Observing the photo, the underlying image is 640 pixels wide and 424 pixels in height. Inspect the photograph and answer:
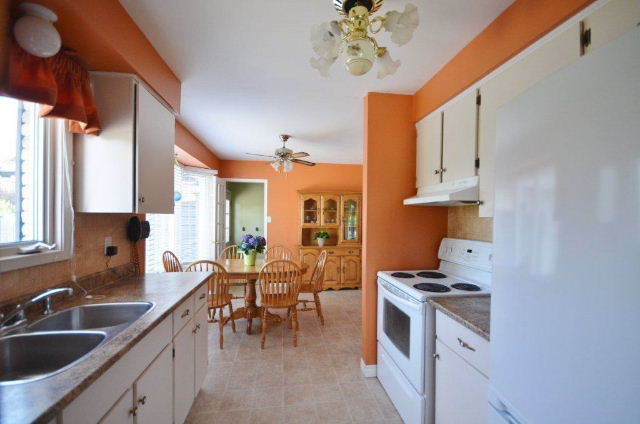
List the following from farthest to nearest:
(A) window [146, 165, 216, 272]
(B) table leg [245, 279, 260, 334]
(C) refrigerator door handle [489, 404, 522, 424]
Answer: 1. (A) window [146, 165, 216, 272]
2. (B) table leg [245, 279, 260, 334]
3. (C) refrigerator door handle [489, 404, 522, 424]

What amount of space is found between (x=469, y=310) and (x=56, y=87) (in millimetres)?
2161

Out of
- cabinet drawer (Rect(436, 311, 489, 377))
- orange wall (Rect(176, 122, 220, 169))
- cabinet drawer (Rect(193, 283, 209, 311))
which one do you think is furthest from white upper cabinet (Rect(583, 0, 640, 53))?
orange wall (Rect(176, 122, 220, 169))

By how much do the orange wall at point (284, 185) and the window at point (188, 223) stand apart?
0.70 metres

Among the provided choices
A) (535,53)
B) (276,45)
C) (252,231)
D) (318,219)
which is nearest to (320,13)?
(276,45)

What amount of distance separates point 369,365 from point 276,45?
8.30ft

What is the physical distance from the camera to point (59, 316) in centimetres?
119

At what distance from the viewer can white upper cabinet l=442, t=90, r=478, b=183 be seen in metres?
1.55

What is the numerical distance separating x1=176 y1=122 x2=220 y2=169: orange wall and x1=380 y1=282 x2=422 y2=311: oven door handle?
8.86 ft

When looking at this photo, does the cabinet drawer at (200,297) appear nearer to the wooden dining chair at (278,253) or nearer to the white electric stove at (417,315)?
the white electric stove at (417,315)

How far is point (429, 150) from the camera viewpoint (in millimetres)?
2010

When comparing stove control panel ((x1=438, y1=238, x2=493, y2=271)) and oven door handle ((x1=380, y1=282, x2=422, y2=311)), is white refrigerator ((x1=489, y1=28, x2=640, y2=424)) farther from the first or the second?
stove control panel ((x1=438, y1=238, x2=493, y2=271))

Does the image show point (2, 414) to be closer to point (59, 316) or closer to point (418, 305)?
point (59, 316)

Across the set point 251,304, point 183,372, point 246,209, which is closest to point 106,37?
point 183,372

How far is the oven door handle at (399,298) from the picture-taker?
152 centimetres
